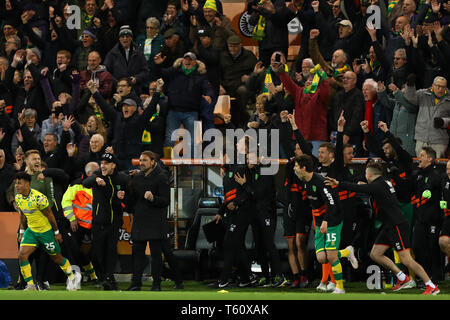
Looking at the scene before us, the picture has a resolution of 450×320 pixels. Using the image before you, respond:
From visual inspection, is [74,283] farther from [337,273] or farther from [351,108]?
[351,108]

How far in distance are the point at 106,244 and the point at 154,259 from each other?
113cm

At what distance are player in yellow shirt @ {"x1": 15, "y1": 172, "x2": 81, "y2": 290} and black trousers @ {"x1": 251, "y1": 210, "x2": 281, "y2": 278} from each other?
2795 mm

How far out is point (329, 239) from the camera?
1376 centimetres

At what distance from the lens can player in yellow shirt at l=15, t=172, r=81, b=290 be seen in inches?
565

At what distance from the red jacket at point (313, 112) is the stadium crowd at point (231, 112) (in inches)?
0.9

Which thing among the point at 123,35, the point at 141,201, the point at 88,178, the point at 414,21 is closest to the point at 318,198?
the point at 141,201

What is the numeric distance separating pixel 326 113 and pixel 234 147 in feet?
6.69

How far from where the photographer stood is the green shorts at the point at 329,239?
1375cm

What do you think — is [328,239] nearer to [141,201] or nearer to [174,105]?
[141,201]

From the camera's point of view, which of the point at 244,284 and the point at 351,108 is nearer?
the point at 244,284

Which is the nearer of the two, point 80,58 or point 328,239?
point 328,239

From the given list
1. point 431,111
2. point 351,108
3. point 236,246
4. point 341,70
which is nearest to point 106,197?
point 236,246

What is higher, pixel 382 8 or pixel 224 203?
pixel 382 8

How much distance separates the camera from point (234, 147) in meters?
15.7
